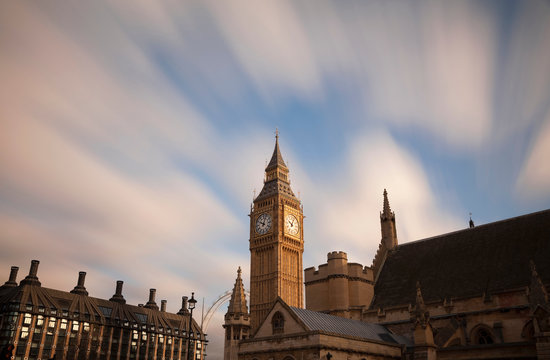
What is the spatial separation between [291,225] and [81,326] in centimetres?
4476

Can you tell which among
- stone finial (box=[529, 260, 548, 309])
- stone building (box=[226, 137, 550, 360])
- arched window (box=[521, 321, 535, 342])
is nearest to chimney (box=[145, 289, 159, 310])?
stone building (box=[226, 137, 550, 360])

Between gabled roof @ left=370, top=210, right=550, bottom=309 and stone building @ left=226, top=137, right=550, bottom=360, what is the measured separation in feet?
0.30

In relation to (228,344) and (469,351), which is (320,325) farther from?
(228,344)

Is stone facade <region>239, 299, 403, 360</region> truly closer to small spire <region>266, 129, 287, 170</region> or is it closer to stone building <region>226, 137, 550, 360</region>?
stone building <region>226, 137, 550, 360</region>

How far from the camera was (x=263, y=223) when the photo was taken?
3767 inches

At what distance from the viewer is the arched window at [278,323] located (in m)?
33.2

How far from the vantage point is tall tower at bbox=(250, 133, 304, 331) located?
89688mm

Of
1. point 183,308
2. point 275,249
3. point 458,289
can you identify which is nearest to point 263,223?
point 275,249

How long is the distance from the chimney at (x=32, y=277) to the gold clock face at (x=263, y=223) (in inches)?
1717

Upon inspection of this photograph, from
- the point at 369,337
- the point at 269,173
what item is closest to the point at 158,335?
the point at 269,173

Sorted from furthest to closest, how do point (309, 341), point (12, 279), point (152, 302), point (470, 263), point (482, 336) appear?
point (152, 302) → point (12, 279) → point (470, 263) → point (482, 336) → point (309, 341)

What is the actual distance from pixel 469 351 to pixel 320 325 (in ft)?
33.3

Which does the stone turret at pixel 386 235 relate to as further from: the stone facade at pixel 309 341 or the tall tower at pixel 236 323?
the tall tower at pixel 236 323

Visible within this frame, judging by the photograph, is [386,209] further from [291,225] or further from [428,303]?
[291,225]
